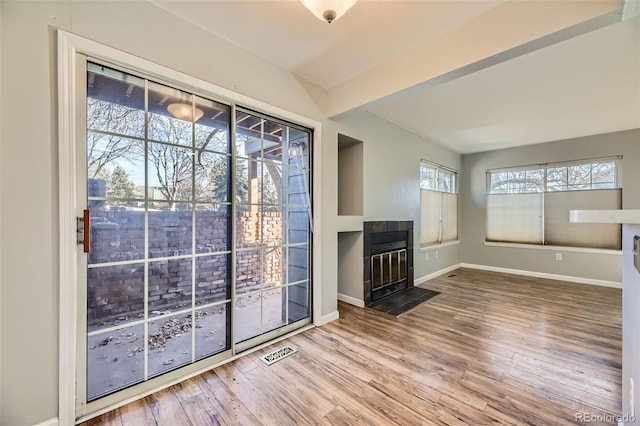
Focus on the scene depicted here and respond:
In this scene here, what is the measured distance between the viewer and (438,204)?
5465mm

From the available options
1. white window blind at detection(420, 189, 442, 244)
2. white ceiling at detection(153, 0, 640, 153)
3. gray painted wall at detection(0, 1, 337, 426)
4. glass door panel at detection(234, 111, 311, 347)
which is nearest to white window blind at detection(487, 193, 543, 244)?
white window blind at detection(420, 189, 442, 244)

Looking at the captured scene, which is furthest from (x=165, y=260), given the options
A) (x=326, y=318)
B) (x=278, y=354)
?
(x=326, y=318)

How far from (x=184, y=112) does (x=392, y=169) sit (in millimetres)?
3063

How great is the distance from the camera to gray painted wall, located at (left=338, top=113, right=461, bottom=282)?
12.0 ft

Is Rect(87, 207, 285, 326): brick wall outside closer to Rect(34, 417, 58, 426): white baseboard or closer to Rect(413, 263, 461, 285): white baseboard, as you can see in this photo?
Rect(34, 417, 58, 426): white baseboard

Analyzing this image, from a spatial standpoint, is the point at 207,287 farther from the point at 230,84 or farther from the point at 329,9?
the point at 329,9

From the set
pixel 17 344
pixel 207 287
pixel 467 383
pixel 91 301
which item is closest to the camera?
pixel 17 344

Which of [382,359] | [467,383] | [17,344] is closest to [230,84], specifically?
[17,344]

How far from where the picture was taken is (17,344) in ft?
4.55

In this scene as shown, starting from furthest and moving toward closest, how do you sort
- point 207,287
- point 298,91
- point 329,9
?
point 298,91 → point 207,287 → point 329,9

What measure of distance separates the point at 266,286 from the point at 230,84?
6.17 feet

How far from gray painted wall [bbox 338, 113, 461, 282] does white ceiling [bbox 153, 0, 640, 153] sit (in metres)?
0.43

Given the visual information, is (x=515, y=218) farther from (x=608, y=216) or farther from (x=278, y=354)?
(x=278, y=354)

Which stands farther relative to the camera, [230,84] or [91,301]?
[230,84]
